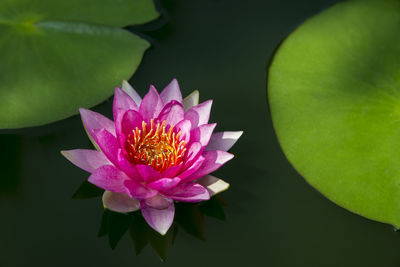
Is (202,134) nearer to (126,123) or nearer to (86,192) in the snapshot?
(126,123)

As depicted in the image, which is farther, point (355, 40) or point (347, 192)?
point (355, 40)

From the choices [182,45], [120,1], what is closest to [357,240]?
[182,45]

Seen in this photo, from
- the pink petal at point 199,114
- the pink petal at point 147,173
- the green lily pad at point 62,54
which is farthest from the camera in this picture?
the green lily pad at point 62,54

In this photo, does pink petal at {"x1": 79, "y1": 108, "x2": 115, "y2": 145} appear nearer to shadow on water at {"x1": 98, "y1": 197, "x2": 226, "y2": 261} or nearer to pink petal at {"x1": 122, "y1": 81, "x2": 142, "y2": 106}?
pink petal at {"x1": 122, "y1": 81, "x2": 142, "y2": 106}

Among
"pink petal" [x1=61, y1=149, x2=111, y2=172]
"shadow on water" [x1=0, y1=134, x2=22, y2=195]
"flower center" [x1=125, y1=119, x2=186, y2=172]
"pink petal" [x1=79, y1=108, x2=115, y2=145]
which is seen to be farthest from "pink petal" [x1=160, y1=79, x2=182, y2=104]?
"shadow on water" [x1=0, y1=134, x2=22, y2=195]

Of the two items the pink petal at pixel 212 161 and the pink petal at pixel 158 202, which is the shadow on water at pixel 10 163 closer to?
the pink petal at pixel 158 202

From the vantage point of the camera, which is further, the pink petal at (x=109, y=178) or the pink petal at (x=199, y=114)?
the pink petal at (x=199, y=114)

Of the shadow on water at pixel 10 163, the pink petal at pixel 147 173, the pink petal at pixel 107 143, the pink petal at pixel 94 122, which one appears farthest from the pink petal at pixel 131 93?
the shadow on water at pixel 10 163

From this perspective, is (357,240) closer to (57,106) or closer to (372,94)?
(372,94)
